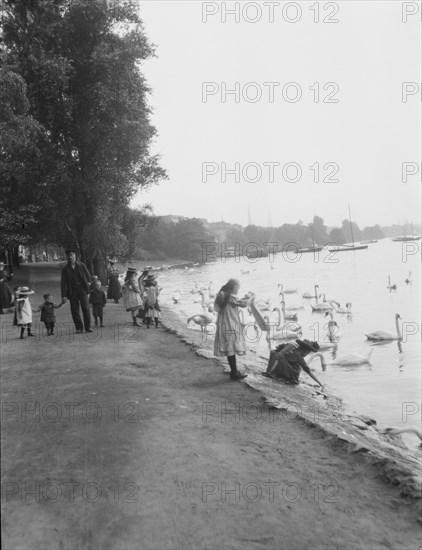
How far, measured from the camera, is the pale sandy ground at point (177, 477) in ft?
13.6

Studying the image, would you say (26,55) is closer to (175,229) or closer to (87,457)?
(87,457)

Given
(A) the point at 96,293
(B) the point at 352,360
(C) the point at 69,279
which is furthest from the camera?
(B) the point at 352,360

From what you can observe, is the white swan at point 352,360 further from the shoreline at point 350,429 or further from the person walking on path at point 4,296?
the person walking on path at point 4,296

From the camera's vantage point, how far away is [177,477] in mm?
5023

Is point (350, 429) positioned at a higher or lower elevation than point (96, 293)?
lower

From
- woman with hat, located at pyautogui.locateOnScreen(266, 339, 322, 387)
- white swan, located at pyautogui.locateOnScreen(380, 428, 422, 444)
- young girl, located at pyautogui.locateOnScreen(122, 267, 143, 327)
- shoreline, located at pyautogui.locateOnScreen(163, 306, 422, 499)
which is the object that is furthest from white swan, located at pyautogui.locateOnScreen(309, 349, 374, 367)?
white swan, located at pyautogui.locateOnScreen(380, 428, 422, 444)

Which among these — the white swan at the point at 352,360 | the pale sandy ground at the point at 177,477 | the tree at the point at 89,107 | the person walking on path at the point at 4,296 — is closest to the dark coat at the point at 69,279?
the pale sandy ground at the point at 177,477

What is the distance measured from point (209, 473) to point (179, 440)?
0.93 metres

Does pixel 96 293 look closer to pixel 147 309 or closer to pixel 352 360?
pixel 147 309

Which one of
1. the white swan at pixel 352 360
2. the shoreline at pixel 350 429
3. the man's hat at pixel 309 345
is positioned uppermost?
the man's hat at pixel 309 345

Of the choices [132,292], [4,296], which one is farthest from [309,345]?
[4,296]

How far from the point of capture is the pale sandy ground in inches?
164

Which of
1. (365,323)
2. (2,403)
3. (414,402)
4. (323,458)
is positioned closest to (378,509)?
(323,458)

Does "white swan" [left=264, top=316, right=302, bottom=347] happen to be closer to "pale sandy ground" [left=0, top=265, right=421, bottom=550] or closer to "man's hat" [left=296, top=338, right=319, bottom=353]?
"man's hat" [left=296, top=338, right=319, bottom=353]
